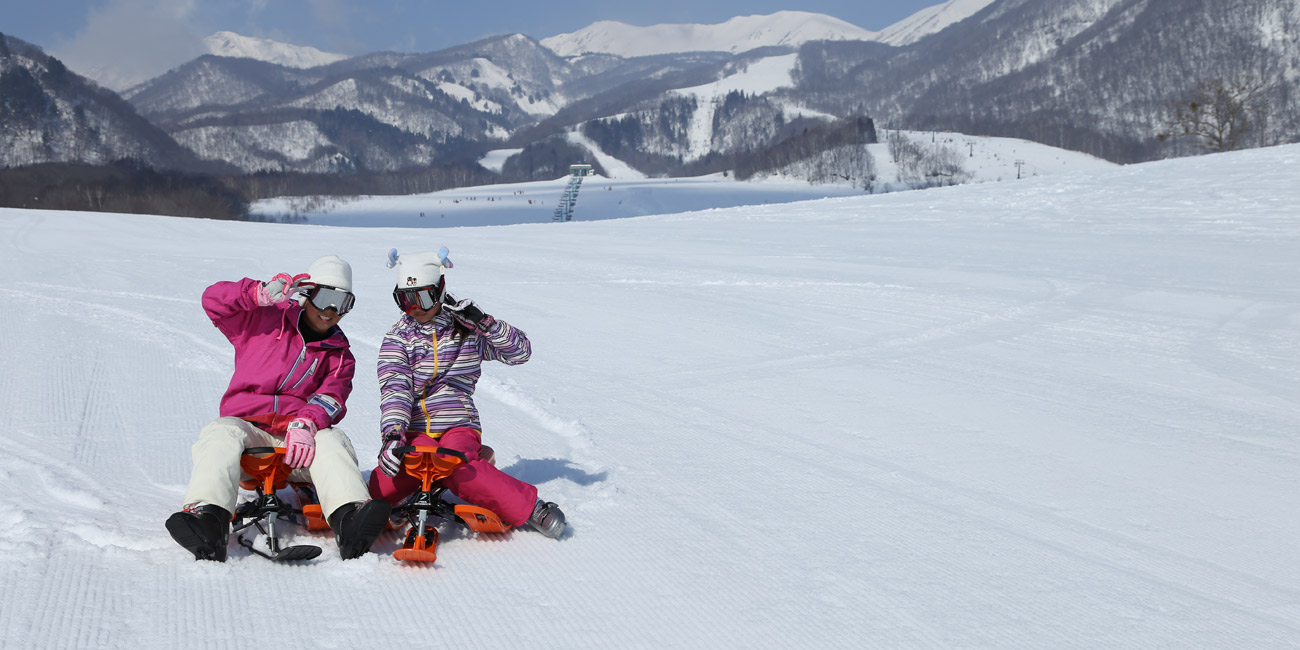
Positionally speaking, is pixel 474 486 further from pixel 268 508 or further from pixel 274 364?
pixel 274 364

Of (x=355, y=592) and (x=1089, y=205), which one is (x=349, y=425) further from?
(x=1089, y=205)

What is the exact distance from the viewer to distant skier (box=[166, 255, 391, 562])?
3.39m

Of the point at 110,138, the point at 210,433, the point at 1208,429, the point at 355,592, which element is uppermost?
the point at 110,138

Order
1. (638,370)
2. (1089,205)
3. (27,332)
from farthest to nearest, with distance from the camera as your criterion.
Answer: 1. (1089,205)
2. (27,332)
3. (638,370)

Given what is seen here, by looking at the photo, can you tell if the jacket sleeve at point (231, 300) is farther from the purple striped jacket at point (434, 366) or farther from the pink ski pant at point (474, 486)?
the pink ski pant at point (474, 486)

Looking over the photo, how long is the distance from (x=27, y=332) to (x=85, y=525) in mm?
6016

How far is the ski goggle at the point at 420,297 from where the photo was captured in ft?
12.5

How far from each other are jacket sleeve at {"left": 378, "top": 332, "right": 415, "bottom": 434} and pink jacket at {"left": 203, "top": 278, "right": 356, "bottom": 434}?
23 centimetres

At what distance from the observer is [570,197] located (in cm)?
10419

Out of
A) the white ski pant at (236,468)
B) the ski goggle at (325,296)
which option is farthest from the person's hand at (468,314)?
the white ski pant at (236,468)

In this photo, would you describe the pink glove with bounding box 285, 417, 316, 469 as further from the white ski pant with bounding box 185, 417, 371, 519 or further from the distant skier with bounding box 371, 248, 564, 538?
the distant skier with bounding box 371, 248, 564, 538

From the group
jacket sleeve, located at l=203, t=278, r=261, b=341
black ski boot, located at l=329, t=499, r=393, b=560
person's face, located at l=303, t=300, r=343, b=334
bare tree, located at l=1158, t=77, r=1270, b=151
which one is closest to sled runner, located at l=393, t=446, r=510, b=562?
black ski boot, located at l=329, t=499, r=393, b=560

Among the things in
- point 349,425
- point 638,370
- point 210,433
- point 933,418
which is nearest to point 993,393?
point 933,418

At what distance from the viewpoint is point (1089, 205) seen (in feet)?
62.2
